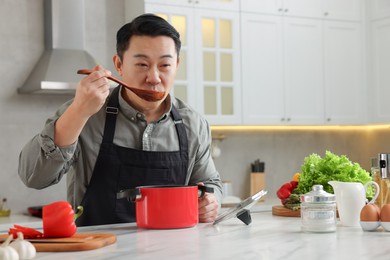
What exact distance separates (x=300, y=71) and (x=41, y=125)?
2.02 metres

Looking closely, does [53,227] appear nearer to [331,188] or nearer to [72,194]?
[72,194]

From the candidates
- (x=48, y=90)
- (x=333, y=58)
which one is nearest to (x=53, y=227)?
(x=48, y=90)

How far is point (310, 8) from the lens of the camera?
5.54 meters

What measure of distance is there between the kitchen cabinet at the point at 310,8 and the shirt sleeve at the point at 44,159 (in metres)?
3.04

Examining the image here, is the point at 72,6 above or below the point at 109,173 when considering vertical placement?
above

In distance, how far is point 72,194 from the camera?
2787 millimetres

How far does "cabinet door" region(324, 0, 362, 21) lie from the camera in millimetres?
5625

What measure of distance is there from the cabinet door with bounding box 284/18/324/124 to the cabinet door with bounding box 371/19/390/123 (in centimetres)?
48

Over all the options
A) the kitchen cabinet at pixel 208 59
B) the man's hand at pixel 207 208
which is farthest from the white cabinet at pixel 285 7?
the man's hand at pixel 207 208

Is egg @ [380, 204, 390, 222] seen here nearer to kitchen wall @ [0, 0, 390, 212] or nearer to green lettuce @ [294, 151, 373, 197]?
green lettuce @ [294, 151, 373, 197]

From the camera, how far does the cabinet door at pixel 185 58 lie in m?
4.91

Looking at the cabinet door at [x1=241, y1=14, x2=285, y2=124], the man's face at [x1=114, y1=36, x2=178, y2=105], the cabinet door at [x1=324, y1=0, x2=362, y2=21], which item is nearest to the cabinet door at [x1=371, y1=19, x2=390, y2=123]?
the cabinet door at [x1=324, y1=0, x2=362, y2=21]

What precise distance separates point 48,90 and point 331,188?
263 cm

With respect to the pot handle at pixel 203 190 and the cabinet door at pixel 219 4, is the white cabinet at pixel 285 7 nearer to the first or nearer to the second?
the cabinet door at pixel 219 4
